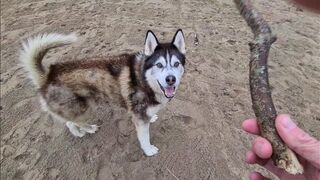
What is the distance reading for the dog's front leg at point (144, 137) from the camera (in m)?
3.79

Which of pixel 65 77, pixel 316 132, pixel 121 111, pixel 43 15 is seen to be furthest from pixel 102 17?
pixel 316 132

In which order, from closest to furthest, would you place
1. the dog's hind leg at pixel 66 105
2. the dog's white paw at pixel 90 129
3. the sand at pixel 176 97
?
1. the dog's hind leg at pixel 66 105
2. the sand at pixel 176 97
3. the dog's white paw at pixel 90 129

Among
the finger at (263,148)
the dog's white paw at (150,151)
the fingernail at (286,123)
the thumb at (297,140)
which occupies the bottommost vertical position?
the dog's white paw at (150,151)

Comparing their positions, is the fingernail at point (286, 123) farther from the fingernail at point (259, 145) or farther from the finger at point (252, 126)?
the finger at point (252, 126)

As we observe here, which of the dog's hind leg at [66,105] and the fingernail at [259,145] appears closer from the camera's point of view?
the fingernail at [259,145]

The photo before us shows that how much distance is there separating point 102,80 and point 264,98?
1928 mm

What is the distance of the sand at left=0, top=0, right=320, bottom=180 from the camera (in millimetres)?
3938

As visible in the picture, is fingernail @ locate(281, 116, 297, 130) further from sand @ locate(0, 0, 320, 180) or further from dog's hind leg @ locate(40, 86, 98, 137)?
dog's hind leg @ locate(40, 86, 98, 137)

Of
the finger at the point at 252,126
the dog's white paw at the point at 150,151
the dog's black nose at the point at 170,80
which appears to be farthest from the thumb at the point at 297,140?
the dog's white paw at the point at 150,151

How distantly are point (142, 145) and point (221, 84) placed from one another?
125cm

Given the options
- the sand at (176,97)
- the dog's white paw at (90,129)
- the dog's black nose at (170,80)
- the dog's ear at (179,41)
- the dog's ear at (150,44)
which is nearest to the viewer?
the dog's black nose at (170,80)

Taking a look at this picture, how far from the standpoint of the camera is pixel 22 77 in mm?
5012

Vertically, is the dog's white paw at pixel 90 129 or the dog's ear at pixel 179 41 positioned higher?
the dog's ear at pixel 179 41

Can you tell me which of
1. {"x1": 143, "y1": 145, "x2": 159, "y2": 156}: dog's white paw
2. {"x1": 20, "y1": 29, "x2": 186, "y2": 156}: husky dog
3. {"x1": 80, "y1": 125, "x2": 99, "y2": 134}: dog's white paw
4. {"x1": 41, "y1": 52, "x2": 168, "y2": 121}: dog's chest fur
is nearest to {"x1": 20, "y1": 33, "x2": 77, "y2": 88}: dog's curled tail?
{"x1": 20, "y1": 29, "x2": 186, "y2": 156}: husky dog
